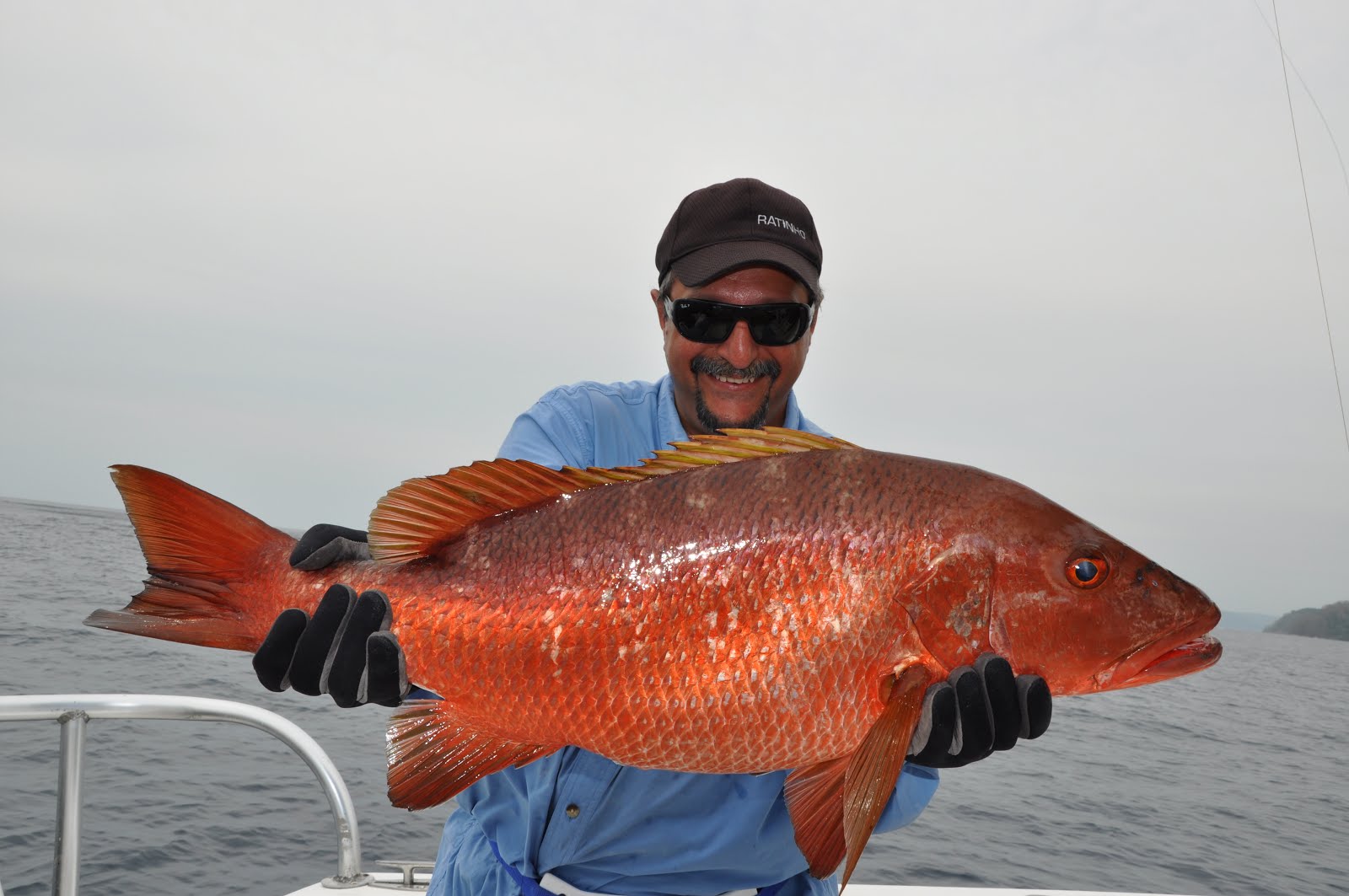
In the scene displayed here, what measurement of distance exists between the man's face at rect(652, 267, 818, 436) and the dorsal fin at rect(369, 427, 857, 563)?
34.8 inches

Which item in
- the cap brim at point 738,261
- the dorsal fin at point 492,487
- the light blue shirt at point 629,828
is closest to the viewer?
the dorsal fin at point 492,487

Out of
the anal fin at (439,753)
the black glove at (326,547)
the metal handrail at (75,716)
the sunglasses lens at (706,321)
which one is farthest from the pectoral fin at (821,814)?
the metal handrail at (75,716)

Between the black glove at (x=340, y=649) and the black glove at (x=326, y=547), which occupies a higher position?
the black glove at (x=326, y=547)

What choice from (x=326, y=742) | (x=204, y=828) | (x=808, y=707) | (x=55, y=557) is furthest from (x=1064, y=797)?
(x=55, y=557)

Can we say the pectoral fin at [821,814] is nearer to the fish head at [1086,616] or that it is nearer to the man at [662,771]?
the man at [662,771]

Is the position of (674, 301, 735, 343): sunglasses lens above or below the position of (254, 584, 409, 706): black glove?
above

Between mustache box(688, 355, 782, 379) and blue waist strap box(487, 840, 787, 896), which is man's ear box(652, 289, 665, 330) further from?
blue waist strap box(487, 840, 787, 896)

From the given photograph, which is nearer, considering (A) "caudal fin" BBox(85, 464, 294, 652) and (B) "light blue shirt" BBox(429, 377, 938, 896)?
(A) "caudal fin" BBox(85, 464, 294, 652)

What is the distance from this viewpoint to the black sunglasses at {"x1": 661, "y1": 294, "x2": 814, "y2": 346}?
10.3ft

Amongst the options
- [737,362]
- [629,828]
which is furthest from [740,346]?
[629,828]

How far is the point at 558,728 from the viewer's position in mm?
2051

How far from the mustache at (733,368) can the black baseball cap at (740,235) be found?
27 centimetres

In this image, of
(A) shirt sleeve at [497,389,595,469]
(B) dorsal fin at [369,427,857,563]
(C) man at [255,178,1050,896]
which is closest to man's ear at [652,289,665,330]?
(C) man at [255,178,1050,896]

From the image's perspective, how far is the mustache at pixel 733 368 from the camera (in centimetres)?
317
